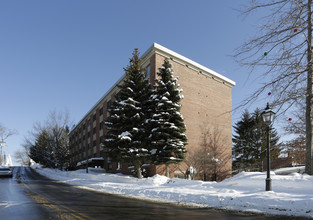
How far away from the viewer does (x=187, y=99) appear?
32.1 meters

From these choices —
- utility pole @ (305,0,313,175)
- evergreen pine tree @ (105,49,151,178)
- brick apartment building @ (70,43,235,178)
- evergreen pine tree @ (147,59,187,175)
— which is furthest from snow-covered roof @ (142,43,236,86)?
utility pole @ (305,0,313,175)

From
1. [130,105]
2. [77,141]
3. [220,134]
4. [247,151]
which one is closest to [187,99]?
[220,134]

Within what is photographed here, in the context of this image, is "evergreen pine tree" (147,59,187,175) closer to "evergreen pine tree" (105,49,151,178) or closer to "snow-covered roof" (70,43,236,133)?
"evergreen pine tree" (105,49,151,178)

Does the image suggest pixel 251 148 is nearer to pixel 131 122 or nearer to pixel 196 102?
pixel 196 102

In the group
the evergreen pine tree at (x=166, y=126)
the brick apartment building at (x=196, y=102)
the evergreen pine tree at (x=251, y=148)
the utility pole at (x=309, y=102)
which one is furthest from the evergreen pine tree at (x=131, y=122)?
the evergreen pine tree at (x=251, y=148)

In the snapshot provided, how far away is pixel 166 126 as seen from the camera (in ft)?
73.7

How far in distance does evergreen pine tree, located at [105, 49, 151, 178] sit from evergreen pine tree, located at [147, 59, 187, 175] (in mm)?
1027

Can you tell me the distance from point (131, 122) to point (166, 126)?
3548mm

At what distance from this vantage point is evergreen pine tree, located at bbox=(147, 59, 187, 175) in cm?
2203

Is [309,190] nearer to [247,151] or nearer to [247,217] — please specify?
[247,217]

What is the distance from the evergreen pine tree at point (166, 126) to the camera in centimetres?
2203

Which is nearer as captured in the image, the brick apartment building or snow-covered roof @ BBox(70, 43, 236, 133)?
snow-covered roof @ BBox(70, 43, 236, 133)

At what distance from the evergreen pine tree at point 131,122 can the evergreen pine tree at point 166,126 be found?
40.4 inches

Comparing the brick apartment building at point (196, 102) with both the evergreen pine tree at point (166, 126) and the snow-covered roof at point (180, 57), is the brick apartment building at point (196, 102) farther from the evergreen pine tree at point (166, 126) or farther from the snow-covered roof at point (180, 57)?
the evergreen pine tree at point (166, 126)
